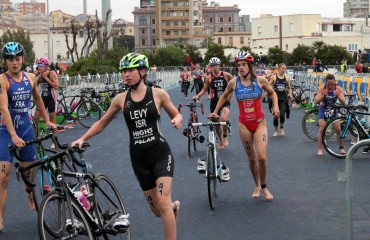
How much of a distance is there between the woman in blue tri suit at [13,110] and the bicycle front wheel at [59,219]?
5.45 ft

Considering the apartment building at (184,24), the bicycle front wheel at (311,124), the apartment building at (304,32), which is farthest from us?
the apartment building at (184,24)

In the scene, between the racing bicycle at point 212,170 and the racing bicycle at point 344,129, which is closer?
the racing bicycle at point 212,170

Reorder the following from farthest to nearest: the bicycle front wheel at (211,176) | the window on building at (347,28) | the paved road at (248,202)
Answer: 1. the window on building at (347,28)
2. the bicycle front wheel at (211,176)
3. the paved road at (248,202)

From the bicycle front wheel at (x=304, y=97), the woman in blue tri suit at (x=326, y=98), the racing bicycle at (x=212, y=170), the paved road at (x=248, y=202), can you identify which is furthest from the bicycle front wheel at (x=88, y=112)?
the racing bicycle at (x=212, y=170)

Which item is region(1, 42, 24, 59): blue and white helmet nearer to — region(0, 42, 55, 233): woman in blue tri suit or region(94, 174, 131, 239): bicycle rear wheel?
region(0, 42, 55, 233): woman in blue tri suit

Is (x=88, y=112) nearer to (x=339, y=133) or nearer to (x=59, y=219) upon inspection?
(x=339, y=133)

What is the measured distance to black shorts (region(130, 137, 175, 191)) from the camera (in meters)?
6.92

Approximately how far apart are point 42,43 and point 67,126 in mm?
131733

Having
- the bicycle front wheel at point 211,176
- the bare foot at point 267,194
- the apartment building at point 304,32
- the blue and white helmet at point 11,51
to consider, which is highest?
the apartment building at point 304,32

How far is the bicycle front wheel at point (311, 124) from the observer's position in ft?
55.4

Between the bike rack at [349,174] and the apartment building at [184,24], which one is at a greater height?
the apartment building at [184,24]

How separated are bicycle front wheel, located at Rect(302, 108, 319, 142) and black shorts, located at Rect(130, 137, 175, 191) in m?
10.2

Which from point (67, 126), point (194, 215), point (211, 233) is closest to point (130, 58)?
point (211, 233)

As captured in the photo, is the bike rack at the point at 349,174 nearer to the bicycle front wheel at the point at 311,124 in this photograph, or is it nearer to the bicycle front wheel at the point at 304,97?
the bicycle front wheel at the point at 311,124
